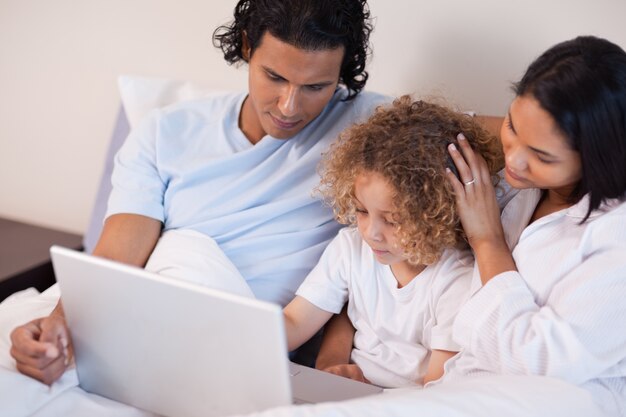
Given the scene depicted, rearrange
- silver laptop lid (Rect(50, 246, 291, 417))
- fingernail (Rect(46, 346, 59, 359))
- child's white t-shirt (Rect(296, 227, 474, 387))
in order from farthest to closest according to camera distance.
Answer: child's white t-shirt (Rect(296, 227, 474, 387)) → fingernail (Rect(46, 346, 59, 359)) → silver laptop lid (Rect(50, 246, 291, 417))

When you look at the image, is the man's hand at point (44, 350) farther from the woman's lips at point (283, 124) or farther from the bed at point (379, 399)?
the woman's lips at point (283, 124)

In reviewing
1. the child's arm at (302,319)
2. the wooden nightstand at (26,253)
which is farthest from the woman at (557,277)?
the wooden nightstand at (26,253)

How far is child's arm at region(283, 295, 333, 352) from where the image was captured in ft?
4.32

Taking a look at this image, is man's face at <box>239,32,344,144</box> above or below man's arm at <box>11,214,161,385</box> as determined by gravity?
above

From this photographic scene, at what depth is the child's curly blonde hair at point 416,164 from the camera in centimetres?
113

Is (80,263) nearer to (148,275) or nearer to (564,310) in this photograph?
(148,275)

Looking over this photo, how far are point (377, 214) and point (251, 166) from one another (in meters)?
0.43

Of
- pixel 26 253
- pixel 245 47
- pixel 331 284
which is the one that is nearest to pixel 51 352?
pixel 331 284

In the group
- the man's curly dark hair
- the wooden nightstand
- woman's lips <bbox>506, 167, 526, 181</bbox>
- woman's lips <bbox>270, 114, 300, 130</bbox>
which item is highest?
the man's curly dark hair

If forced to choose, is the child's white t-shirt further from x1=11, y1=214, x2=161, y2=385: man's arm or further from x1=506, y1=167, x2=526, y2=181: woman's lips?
x1=11, y1=214, x2=161, y2=385: man's arm

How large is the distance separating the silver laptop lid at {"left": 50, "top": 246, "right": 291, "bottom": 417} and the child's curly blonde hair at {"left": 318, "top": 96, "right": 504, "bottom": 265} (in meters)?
0.39

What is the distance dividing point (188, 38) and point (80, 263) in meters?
1.10

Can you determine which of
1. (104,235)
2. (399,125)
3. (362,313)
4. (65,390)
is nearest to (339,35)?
(399,125)

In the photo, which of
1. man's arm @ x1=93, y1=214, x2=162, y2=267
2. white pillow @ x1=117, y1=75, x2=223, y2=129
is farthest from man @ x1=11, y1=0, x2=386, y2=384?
white pillow @ x1=117, y1=75, x2=223, y2=129
